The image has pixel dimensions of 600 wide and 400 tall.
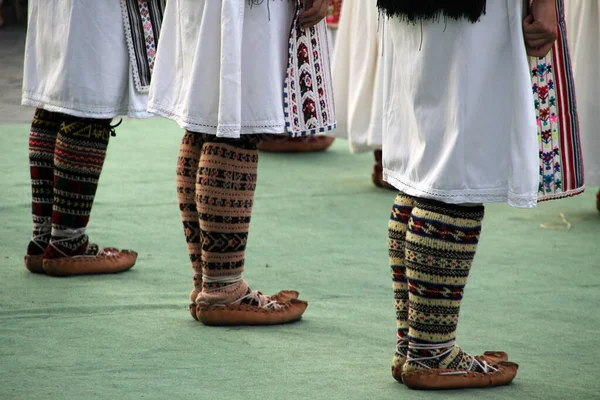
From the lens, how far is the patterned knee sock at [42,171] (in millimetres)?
2701

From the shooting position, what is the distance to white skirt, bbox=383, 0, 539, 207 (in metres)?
1.71

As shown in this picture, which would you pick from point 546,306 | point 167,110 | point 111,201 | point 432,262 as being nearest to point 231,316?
point 167,110

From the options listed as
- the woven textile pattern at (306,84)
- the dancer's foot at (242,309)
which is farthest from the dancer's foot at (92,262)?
the woven textile pattern at (306,84)

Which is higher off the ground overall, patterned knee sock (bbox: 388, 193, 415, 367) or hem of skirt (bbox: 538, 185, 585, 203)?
hem of skirt (bbox: 538, 185, 585, 203)

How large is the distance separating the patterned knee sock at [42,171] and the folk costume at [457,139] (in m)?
1.16

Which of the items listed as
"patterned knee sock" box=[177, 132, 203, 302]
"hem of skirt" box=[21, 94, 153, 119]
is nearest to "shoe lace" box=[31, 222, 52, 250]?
"hem of skirt" box=[21, 94, 153, 119]

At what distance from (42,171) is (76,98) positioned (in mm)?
269

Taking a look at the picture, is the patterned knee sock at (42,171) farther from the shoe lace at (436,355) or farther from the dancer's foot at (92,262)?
the shoe lace at (436,355)

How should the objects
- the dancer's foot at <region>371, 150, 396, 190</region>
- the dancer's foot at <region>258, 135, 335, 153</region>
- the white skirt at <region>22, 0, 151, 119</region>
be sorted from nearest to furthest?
1. the white skirt at <region>22, 0, 151, 119</region>
2. the dancer's foot at <region>371, 150, 396, 190</region>
3. the dancer's foot at <region>258, 135, 335, 153</region>

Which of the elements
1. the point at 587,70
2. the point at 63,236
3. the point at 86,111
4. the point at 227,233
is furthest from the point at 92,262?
the point at 587,70

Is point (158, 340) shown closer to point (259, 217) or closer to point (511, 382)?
point (511, 382)

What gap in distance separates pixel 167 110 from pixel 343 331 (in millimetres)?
642

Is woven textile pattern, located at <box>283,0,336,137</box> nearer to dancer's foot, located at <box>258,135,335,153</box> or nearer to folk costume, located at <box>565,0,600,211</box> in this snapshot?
folk costume, located at <box>565,0,600,211</box>

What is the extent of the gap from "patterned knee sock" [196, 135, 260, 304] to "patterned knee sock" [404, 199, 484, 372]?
0.50 metres
